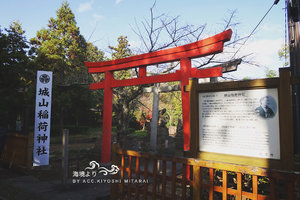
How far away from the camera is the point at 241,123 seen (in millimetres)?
2416

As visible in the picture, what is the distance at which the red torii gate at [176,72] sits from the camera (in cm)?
536

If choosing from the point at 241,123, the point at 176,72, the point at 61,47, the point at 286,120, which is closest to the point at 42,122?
the point at 176,72

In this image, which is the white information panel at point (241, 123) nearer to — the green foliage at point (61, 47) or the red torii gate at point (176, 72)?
the red torii gate at point (176, 72)

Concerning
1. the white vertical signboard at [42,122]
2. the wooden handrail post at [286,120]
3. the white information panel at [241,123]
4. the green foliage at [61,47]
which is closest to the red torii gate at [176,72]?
the white information panel at [241,123]

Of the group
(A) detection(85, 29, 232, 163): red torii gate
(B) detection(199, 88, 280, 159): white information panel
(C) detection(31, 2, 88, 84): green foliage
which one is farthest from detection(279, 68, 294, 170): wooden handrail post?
(C) detection(31, 2, 88, 84): green foliage

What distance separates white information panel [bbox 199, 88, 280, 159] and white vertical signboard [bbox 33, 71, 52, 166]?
567 cm

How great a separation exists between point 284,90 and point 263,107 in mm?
276

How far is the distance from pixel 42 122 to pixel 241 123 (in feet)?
20.4

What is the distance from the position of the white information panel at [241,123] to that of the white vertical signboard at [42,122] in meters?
5.67

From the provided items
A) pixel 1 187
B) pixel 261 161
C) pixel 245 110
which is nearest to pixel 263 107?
pixel 245 110

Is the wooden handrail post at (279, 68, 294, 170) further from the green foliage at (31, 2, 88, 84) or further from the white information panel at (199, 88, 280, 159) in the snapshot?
the green foliage at (31, 2, 88, 84)

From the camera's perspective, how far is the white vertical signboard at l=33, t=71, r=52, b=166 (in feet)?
21.1

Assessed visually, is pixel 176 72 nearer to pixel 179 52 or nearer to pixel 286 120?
pixel 179 52

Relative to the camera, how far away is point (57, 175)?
612cm
